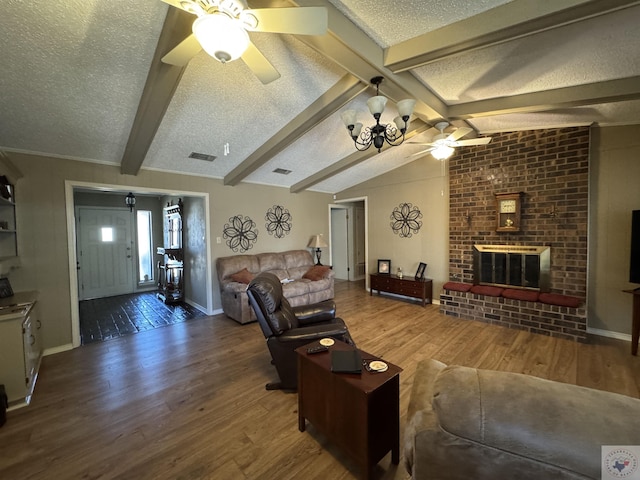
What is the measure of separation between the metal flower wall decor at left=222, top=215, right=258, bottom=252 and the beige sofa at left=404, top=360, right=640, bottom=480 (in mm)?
4580

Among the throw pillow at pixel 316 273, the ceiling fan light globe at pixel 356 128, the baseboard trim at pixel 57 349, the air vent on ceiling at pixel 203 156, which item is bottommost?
the baseboard trim at pixel 57 349

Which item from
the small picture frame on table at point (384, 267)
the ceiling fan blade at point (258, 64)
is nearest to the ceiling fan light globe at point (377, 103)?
the ceiling fan blade at point (258, 64)

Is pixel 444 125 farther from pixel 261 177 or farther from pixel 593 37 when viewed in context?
pixel 261 177

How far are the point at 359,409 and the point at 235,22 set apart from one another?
2.14 m

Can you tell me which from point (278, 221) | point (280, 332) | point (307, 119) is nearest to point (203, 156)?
point (307, 119)

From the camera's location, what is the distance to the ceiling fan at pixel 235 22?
1.26 meters

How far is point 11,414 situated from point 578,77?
573 centimetres

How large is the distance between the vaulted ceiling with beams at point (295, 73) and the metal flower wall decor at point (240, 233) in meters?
1.50

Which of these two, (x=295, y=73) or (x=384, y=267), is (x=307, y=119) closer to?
(x=295, y=73)

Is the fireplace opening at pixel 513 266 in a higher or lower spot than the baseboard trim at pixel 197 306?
higher

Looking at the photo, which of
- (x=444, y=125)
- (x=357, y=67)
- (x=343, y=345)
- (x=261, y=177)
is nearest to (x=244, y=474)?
(x=343, y=345)

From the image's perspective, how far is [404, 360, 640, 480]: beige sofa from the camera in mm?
624

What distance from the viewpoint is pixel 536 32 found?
1.77 metres

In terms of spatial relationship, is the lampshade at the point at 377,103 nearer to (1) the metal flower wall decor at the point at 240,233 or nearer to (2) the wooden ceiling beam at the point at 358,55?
(2) the wooden ceiling beam at the point at 358,55
